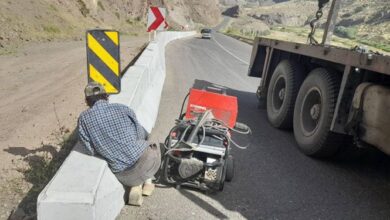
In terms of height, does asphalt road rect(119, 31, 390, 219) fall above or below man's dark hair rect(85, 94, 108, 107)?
below

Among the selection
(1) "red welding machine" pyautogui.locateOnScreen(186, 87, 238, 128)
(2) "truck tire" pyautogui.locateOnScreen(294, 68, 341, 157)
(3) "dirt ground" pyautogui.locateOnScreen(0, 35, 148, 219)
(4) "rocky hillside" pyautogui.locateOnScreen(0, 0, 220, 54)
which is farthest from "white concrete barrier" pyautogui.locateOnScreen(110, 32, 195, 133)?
(4) "rocky hillside" pyautogui.locateOnScreen(0, 0, 220, 54)

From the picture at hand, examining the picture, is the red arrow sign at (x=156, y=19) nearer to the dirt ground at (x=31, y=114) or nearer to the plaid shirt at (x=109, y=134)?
the dirt ground at (x=31, y=114)

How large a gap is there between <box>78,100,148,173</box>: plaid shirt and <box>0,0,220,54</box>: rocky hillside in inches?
564

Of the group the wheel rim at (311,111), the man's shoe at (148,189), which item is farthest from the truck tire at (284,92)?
the man's shoe at (148,189)

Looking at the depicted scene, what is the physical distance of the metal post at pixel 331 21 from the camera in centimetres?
717

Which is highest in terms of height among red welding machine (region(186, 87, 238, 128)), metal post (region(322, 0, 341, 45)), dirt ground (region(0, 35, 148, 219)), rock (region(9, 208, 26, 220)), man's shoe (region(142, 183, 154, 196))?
metal post (region(322, 0, 341, 45))

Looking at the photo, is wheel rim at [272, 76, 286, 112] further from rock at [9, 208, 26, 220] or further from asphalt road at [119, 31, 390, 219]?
rock at [9, 208, 26, 220]

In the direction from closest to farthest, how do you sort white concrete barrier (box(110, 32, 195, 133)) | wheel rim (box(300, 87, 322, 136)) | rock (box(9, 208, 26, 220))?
rock (box(9, 208, 26, 220)) < white concrete barrier (box(110, 32, 195, 133)) < wheel rim (box(300, 87, 322, 136))

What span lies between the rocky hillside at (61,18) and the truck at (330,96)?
13185 mm

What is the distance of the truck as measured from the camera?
4926 mm

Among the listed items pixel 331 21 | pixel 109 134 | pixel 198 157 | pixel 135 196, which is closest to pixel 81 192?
pixel 109 134

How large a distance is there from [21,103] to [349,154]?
7.09 m

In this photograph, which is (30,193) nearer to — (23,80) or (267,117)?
(267,117)

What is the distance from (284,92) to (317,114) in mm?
1948
